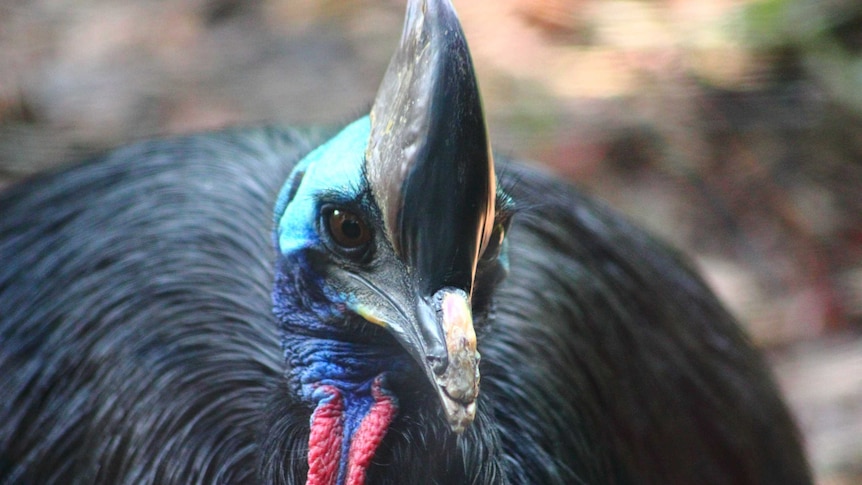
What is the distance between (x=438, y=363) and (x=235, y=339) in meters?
0.73

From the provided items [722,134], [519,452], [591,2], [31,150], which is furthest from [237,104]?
[519,452]

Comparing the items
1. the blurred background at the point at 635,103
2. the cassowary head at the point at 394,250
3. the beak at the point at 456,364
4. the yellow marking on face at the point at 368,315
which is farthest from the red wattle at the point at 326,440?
the blurred background at the point at 635,103

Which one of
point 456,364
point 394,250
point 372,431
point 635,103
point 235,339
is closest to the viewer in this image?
point 456,364

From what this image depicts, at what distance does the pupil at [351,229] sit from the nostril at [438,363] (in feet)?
0.67

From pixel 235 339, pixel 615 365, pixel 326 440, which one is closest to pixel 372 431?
pixel 326 440

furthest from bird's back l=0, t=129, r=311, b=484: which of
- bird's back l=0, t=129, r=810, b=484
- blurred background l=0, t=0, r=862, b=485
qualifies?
blurred background l=0, t=0, r=862, b=485

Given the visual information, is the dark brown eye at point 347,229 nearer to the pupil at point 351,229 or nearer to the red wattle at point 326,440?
the pupil at point 351,229

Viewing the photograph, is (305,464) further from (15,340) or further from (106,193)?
(106,193)

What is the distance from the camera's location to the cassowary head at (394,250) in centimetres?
122

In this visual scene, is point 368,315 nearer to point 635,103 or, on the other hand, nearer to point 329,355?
point 329,355

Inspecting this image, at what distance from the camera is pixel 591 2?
375 centimetres

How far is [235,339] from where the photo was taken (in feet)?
6.05

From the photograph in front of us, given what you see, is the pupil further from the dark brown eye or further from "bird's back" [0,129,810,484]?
"bird's back" [0,129,810,484]

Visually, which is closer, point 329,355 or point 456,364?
point 456,364
